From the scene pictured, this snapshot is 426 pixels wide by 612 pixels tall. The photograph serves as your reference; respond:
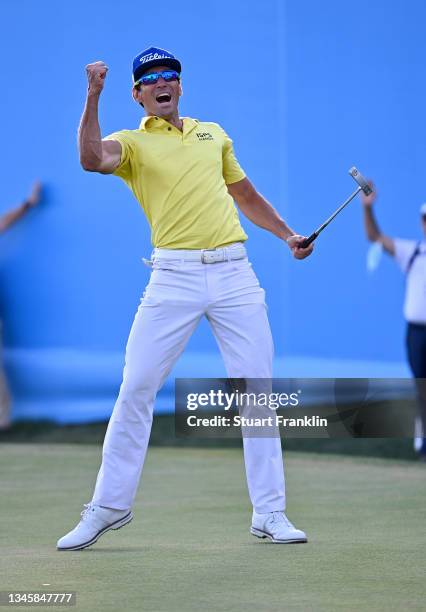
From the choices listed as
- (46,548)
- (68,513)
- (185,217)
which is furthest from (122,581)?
(68,513)

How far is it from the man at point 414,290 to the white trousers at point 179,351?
10.9 feet

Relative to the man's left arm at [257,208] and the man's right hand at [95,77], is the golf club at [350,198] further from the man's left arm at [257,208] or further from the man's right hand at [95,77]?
the man's right hand at [95,77]

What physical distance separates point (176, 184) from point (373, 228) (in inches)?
140

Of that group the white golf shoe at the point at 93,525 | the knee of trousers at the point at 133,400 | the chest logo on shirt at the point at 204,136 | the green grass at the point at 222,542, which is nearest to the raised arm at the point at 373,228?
the green grass at the point at 222,542

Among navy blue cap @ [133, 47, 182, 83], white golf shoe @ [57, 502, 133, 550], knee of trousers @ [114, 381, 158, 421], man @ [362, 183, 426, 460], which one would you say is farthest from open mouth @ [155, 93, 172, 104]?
man @ [362, 183, 426, 460]

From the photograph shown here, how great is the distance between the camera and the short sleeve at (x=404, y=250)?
8.79 metres

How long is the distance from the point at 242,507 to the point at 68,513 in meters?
0.89

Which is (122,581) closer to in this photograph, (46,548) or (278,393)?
(46,548)

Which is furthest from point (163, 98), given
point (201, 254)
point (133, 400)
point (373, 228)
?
point (373, 228)

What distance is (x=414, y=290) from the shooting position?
345 inches

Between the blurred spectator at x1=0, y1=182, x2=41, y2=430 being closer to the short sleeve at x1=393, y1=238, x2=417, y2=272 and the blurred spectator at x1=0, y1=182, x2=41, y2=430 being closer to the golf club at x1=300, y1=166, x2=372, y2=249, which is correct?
the short sleeve at x1=393, y1=238, x2=417, y2=272

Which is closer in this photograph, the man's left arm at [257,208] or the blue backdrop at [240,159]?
the man's left arm at [257,208]

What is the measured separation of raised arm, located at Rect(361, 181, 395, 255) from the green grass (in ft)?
4.62

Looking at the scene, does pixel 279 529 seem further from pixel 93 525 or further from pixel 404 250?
pixel 404 250
